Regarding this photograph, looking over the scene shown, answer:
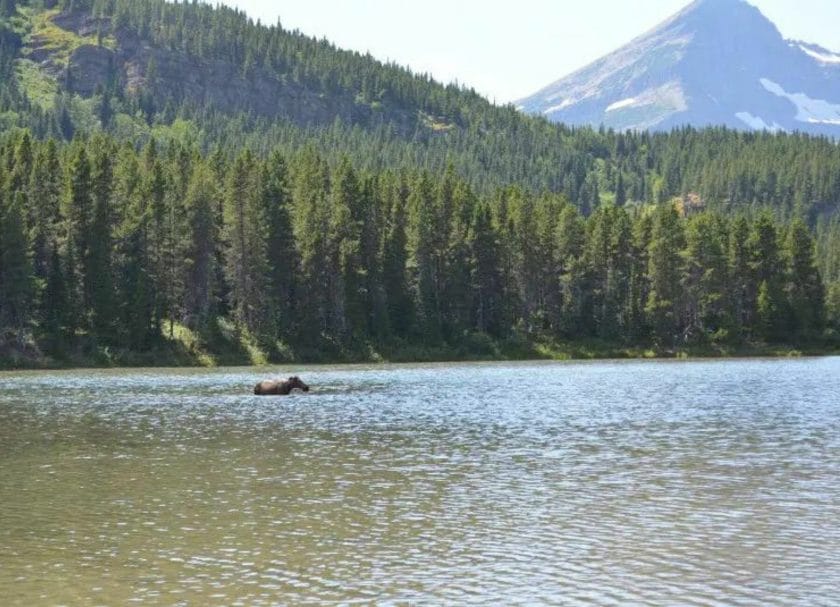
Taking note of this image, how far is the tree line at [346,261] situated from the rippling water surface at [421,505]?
65292 mm

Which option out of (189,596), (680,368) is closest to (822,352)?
(680,368)

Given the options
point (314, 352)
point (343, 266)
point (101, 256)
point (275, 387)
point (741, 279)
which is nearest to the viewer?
point (275, 387)

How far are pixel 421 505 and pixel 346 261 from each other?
4327 inches

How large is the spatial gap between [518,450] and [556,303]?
12021cm

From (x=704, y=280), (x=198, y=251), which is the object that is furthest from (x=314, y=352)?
(x=704, y=280)

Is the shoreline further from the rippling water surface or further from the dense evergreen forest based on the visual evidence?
the rippling water surface

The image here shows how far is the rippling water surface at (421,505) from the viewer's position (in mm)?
19453

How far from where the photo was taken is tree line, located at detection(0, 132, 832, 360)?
120688 millimetres

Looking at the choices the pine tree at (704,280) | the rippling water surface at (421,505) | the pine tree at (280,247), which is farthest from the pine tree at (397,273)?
the rippling water surface at (421,505)

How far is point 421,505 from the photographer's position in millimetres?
27688

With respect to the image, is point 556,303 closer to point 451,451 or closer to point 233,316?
point 233,316

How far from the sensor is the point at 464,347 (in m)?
140

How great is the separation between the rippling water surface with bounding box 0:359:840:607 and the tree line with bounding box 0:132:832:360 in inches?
2571

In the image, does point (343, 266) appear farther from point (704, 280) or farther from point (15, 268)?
point (704, 280)
